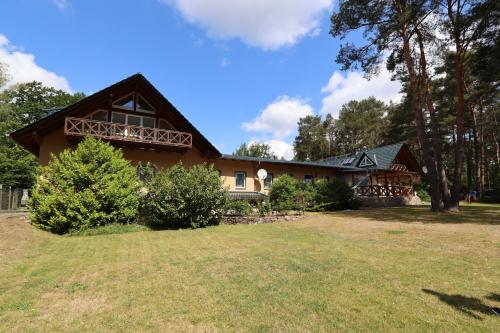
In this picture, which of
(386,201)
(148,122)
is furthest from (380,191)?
(148,122)

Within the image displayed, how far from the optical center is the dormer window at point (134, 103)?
1792cm

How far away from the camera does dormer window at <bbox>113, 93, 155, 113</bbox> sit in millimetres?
17922

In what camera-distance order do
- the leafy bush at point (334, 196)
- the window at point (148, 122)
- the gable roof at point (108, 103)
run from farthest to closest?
the leafy bush at point (334, 196), the window at point (148, 122), the gable roof at point (108, 103)

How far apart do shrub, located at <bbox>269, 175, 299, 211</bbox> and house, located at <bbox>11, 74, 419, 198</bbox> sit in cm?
241

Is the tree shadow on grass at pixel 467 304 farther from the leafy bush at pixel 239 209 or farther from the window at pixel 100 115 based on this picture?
the window at pixel 100 115

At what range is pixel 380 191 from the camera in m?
26.3

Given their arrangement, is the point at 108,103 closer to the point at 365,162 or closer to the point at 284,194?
the point at 284,194

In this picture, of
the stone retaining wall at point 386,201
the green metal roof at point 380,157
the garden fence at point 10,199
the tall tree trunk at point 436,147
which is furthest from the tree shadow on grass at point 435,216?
the garden fence at point 10,199

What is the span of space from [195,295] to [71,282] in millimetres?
2475

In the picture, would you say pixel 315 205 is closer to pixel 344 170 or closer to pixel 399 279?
pixel 344 170

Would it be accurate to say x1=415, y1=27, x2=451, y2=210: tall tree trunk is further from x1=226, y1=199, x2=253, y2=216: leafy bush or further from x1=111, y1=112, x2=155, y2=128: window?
x1=111, y1=112, x2=155, y2=128: window

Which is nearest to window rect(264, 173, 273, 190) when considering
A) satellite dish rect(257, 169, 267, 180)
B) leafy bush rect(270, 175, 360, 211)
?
satellite dish rect(257, 169, 267, 180)

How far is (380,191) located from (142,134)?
20.6m

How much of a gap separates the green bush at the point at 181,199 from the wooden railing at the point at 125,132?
188 inches
